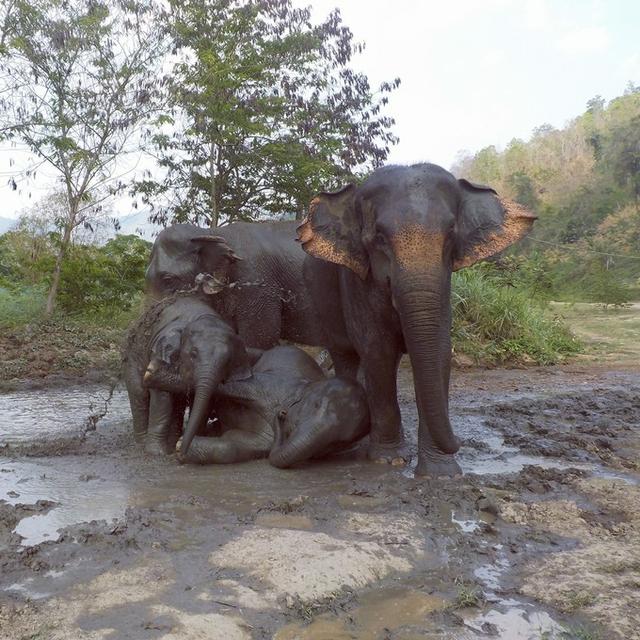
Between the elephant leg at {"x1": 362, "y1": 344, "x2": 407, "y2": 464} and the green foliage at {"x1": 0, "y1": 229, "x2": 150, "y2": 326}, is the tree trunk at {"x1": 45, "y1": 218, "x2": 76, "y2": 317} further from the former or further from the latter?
the elephant leg at {"x1": 362, "y1": 344, "x2": 407, "y2": 464}

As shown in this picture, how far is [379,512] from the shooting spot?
187 inches

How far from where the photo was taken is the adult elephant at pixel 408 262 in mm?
5125

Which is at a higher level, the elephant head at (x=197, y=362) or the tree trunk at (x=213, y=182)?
the tree trunk at (x=213, y=182)

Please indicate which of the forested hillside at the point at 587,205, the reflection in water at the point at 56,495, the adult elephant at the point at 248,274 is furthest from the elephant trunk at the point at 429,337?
the forested hillside at the point at 587,205

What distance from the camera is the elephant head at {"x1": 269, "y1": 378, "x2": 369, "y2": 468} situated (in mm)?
5805

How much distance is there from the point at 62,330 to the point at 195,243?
8.39 m

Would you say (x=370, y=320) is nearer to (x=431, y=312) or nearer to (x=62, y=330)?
(x=431, y=312)

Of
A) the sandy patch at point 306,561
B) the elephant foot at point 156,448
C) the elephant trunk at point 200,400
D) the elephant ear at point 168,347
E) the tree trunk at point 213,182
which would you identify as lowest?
the sandy patch at point 306,561

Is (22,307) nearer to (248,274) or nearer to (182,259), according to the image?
(248,274)

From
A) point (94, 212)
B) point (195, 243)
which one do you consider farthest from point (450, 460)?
point (94, 212)

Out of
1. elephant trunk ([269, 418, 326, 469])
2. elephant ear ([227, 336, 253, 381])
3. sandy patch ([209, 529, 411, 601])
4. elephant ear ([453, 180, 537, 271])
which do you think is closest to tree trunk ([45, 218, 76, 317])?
elephant ear ([227, 336, 253, 381])

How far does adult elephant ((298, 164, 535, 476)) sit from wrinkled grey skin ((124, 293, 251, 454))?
104cm

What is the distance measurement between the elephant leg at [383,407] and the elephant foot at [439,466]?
476 mm

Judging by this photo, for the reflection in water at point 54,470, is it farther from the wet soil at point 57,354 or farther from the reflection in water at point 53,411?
the wet soil at point 57,354
